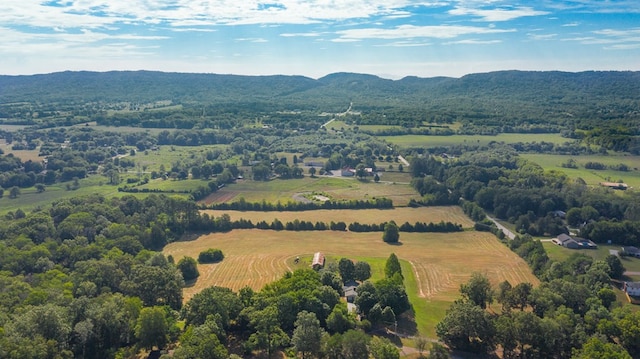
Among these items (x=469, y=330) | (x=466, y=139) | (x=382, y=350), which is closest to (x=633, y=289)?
(x=469, y=330)

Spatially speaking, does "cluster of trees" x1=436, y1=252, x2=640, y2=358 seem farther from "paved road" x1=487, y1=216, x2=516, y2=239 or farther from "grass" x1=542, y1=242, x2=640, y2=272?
"paved road" x1=487, y1=216, x2=516, y2=239

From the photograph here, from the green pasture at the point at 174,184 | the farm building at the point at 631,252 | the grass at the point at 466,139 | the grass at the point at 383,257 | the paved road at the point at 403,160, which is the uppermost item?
the grass at the point at 466,139

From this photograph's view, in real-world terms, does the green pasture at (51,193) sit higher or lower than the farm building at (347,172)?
lower

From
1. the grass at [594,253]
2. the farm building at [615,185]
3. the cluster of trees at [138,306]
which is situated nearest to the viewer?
the cluster of trees at [138,306]

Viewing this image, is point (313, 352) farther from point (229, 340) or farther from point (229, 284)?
point (229, 284)

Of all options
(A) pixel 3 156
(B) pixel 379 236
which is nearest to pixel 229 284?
(B) pixel 379 236

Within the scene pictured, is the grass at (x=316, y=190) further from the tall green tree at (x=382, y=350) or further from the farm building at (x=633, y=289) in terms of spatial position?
the tall green tree at (x=382, y=350)

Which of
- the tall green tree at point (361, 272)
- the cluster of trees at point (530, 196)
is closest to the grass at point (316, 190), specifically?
the cluster of trees at point (530, 196)
